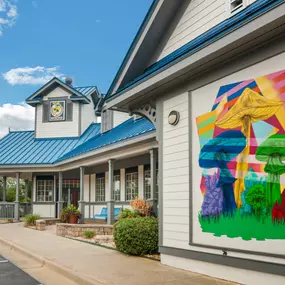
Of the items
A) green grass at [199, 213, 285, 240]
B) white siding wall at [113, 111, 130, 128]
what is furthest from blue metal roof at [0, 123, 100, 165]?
green grass at [199, 213, 285, 240]

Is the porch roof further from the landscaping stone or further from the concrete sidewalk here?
the concrete sidewalk

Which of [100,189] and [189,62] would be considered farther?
[100,189]

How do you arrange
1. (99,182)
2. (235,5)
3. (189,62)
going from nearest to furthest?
1. (189,62)
2. (235,5)
3. (99,182)

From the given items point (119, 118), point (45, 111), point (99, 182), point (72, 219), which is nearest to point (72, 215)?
point (72, 219)

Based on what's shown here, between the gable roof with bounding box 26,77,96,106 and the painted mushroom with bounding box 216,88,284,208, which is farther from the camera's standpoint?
the gable roof with bounding box 26,77,96,106

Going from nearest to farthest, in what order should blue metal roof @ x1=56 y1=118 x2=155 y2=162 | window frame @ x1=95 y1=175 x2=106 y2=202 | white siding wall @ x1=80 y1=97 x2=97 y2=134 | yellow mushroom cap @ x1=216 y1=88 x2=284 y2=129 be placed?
yellow mushroom cap @ x1=216 y1=88 x2=284 y2=129 → blue metal roof @ x1=56 y1=118 x2=155 y2=162 → window frame @ x1=95 y1=175 x2=106 y2=202 → white siding wall @ x1=80 y1=97 x2=97 y2=134

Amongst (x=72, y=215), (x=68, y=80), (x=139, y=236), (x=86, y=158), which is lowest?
(x=72, y=215)

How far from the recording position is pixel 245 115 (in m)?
6.52

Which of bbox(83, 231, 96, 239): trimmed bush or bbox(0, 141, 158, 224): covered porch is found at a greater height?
bbox(0, 141, 158, 224): covered porch

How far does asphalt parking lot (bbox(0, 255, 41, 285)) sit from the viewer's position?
7.57 m

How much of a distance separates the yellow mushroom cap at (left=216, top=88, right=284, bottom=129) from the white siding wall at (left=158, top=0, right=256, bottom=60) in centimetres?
208

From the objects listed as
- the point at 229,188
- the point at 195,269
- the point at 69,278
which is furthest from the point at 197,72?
the point at 69,278

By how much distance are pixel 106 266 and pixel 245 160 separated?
12.7 ft

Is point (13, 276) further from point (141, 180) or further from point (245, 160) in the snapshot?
point (141, 180)
